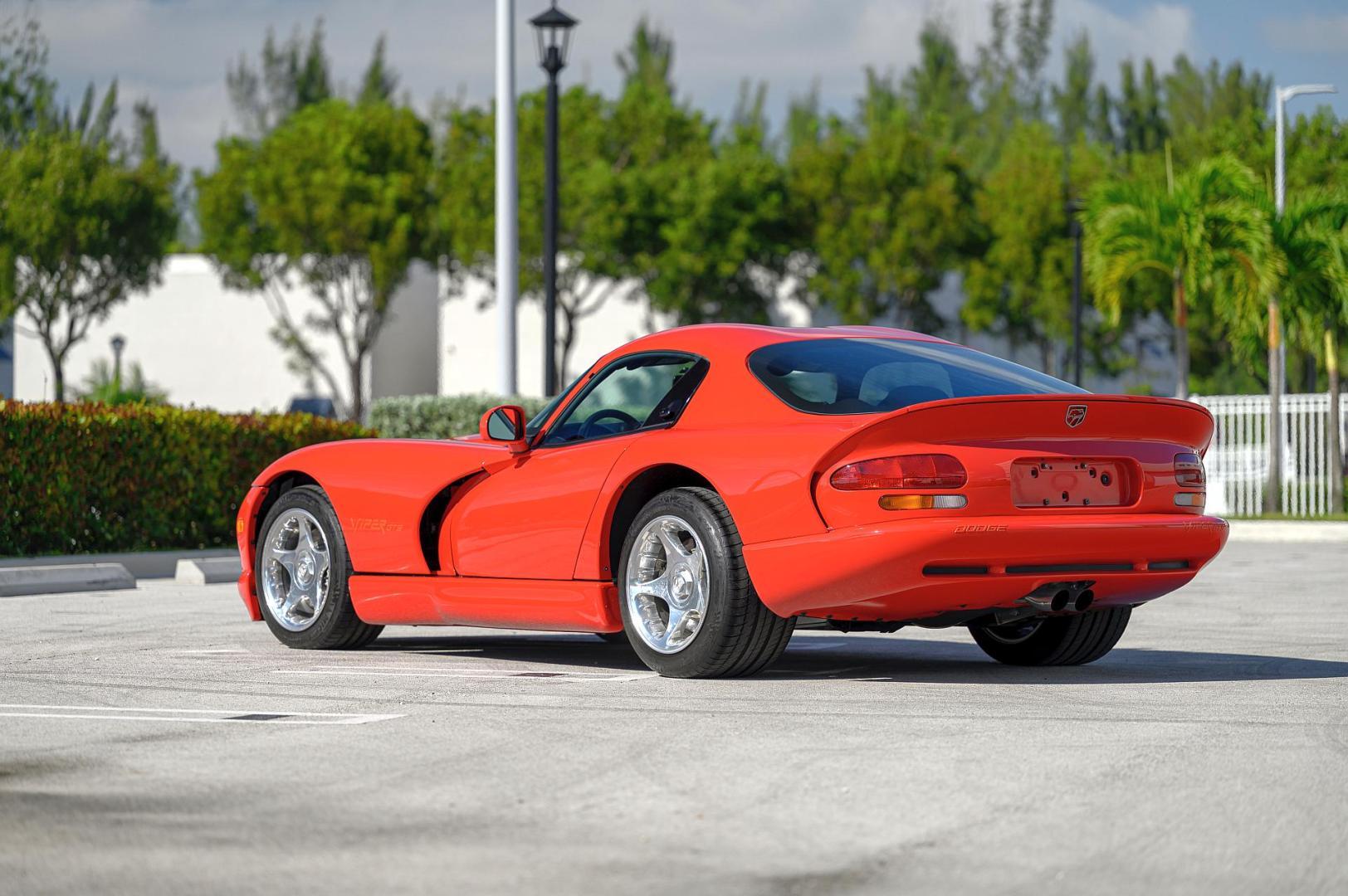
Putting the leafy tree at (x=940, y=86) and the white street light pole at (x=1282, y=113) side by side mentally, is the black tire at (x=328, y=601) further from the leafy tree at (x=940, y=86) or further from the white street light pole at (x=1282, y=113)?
the leafy tree at (x=940, y=86)


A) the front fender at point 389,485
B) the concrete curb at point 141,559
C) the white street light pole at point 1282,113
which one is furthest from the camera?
the white street light pole at point 1282,113

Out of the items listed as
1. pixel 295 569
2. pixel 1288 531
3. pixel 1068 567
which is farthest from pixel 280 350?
pixel 1068 567

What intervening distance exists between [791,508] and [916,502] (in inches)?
18.3

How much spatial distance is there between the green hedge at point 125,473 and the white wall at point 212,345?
43.0 meters

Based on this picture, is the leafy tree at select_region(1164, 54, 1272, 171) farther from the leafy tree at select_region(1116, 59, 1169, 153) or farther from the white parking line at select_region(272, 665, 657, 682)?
the white parking line at select_region(272, 665, 657, 682)

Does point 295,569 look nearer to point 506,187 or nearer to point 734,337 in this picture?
point 734,337

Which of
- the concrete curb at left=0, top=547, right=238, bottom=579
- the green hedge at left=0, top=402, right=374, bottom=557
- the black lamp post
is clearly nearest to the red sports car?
the concrete curb at left=0, top=547, right=238, bottom=579

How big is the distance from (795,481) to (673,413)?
35.0 inches

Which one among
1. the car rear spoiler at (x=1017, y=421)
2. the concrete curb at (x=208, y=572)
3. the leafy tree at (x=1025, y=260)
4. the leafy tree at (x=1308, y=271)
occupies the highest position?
the leafy tree at (x=1025, y=260)

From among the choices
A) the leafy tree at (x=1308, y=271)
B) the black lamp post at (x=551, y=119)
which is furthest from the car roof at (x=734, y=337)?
the leafy tree at (x=1308, y=271)

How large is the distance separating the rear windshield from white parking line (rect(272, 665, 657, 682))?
131 centimetres

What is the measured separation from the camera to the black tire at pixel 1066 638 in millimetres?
8203

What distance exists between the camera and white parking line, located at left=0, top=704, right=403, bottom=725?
248 inches

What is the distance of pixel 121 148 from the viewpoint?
55.2 metres
